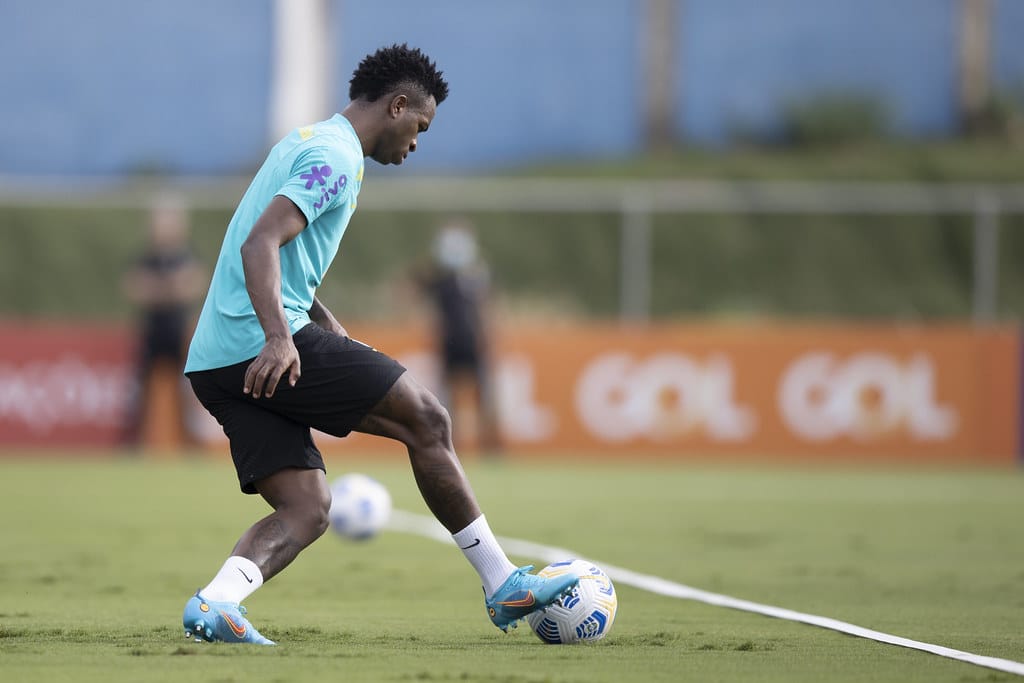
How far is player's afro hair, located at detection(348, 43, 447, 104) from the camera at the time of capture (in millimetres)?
6215

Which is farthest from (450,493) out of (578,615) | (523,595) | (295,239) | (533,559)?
(533,559)

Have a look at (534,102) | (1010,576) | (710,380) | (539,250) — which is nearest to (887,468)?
(710,380)

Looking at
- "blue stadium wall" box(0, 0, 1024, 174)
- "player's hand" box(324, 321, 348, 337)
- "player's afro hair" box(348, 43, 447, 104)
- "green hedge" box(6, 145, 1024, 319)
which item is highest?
"blue stadium wall" box(0, 0, 1024, 174)

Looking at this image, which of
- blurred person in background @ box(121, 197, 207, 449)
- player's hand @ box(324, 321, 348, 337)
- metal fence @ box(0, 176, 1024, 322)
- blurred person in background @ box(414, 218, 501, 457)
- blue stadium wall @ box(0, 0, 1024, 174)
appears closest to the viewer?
player's hand @ box(324, 321, 348, 337)

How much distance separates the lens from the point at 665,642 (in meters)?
6.18

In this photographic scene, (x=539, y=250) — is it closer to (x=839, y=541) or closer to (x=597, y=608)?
(x=839, y=541)

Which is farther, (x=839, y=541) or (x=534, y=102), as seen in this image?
(x=534, y=102)

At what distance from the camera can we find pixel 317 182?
5.80 metres

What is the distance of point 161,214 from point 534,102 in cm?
1155

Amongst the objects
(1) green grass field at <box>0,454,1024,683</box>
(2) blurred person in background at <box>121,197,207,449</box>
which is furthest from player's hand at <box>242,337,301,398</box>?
(2) blurred person in background at <box>121,197,207,449</box>

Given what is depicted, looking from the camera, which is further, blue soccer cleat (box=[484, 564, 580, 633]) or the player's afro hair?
the player's afro hair

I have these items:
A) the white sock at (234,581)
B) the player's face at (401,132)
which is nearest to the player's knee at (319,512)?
the white sock at (234,581)

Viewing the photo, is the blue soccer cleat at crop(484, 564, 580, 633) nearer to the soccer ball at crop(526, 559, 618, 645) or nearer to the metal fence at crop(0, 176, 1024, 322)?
→ the soccer ball at crop(526, 559, 618, 645)

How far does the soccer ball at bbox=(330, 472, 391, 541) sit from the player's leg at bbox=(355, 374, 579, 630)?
13.1 ft
